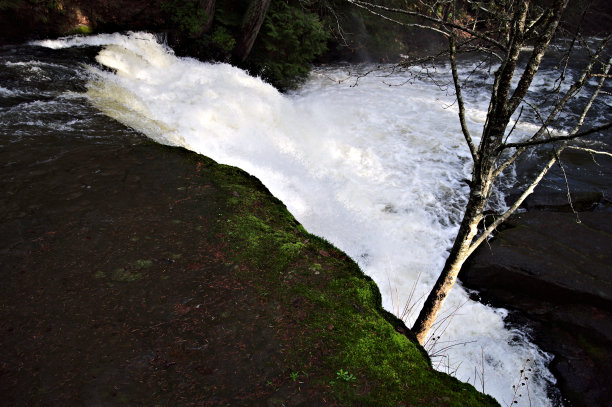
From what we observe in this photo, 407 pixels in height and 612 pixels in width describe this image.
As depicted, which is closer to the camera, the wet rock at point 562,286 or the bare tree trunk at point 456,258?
the bare tree trunk at point 456,258

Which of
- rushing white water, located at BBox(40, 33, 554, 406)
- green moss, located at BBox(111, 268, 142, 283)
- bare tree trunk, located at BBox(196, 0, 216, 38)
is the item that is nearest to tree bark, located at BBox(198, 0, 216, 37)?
bare tree trunk, located at BBox(196, 0, 216, 38)

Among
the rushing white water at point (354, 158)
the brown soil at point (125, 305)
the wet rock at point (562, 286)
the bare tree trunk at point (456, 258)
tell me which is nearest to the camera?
the brown soil at point (125, 305)

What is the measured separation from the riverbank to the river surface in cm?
151

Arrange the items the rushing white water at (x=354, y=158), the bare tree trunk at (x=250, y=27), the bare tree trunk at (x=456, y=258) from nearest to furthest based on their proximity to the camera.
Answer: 1. the bare tree trunk at (x=456, y=258)
2. the rushing white water at (x=354, y=158)
3. the bare tree trunk at (x=250, y=27)

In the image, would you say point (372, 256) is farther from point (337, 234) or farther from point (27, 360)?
point (27, 360)

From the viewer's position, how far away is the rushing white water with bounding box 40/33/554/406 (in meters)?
4.97

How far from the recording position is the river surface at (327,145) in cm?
498

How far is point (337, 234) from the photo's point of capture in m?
6.13

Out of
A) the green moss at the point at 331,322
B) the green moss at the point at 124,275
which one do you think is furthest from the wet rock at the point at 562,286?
the green moss at the point at 124,275

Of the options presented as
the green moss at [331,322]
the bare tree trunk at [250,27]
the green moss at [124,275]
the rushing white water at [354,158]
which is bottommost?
the rushing white water at [354,158]

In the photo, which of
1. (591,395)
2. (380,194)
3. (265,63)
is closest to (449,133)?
(380,194)

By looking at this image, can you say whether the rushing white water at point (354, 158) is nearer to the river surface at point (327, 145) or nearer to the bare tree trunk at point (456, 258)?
the river surface at point (327, 145)

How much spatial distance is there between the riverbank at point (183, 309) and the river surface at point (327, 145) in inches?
59.4

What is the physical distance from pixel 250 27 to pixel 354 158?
506cm
